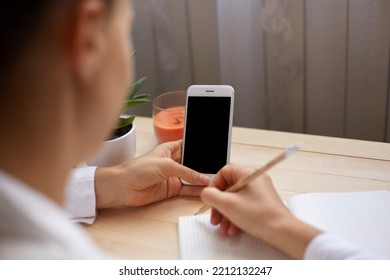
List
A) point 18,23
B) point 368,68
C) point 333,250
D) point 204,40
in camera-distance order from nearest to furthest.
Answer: point 18,23 → point 333,250 → point 368,68 → point 204,40

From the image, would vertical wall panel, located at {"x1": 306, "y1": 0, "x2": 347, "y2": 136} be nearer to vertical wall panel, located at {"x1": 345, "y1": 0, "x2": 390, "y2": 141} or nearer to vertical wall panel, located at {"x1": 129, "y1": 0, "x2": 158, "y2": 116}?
vertical wall panel, located at {"x1": 345, "y1": 0, "x2": 390, "y2": 141}

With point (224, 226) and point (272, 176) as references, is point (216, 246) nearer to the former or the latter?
point (224, 226)

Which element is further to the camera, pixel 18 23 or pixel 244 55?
pixel 244 55

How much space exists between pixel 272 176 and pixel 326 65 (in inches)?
19.1

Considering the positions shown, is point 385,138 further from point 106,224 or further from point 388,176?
point 106,224

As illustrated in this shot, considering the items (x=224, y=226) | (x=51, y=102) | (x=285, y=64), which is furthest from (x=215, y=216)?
(x=285, y=64)

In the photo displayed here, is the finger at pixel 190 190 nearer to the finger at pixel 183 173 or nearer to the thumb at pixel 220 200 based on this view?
the finger at pixel 183 173

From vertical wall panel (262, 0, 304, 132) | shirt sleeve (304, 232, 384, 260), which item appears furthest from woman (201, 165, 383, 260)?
vertical wall panel (262, 0, 304, 132)

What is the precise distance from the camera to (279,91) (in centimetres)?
139

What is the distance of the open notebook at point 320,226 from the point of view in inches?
29.5

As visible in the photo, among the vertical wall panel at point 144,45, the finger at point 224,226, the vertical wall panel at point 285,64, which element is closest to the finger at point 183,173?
the finger at point 224,226

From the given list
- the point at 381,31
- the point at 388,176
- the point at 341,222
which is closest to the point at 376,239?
the point at 341,222

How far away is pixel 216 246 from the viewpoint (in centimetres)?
77
